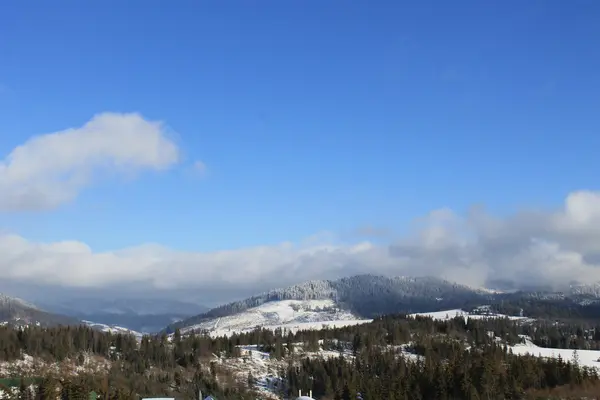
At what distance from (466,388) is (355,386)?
3359 centimetres

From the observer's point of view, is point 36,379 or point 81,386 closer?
point 81,386

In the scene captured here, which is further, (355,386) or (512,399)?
(355,386)

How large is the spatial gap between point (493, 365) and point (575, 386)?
23.1 m

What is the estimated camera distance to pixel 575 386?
193 m

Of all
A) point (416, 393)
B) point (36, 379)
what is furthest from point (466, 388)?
point (36, 379)

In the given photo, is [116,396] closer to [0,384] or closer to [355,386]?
[0,384]

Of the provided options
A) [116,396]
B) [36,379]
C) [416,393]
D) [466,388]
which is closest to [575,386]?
[466,388]

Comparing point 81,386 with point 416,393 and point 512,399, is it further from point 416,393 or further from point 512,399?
point 512,399

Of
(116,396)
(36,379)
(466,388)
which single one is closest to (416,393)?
(466,388)

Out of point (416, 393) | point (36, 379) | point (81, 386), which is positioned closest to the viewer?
point (81, 386)

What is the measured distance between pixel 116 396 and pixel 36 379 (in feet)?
130

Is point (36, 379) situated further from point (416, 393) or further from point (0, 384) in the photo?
point (416, 393)

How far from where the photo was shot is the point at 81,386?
544ft

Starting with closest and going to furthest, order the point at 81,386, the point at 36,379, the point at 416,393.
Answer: the point at 81,386 → the point at 416,393 → the point at 36,379
